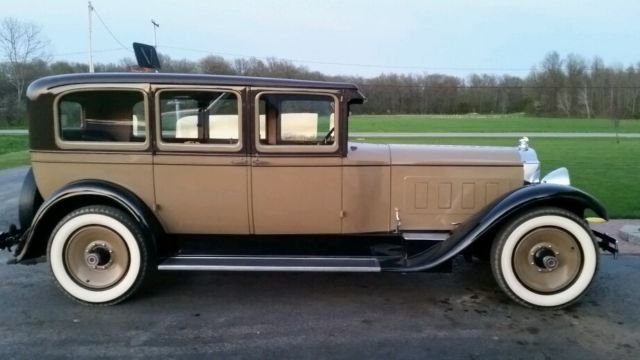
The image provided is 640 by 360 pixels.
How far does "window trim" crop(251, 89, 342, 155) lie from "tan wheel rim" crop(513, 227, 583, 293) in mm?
1755

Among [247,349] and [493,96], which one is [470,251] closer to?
[247,349]

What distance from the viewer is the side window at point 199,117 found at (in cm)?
445

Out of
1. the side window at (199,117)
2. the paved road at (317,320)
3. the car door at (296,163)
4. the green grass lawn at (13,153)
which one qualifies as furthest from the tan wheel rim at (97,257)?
the green grass lawn at (13,153)

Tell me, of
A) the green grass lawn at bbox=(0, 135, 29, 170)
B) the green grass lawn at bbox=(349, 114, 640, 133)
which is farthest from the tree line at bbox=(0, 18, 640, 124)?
the green grass lawn at bbox=(0, 135, 29, 170)

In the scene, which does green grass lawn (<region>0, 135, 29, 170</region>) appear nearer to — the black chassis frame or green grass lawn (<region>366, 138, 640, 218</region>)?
green grass lawn (<region>366, 138, 640, 218</region>)

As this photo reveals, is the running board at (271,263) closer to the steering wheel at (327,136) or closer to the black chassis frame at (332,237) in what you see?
the black chassis frame at (332,237)

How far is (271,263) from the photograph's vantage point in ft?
14.1

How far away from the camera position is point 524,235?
428 cm

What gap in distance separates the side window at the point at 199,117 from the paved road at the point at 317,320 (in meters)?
1.38

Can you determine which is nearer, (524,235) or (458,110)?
(524,235)

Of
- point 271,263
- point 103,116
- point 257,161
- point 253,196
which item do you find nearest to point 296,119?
point 257,161

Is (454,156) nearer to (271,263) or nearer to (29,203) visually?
(271,263)

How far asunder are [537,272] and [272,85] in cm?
271

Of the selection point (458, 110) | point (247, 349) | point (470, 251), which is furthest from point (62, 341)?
point (458, 110)
